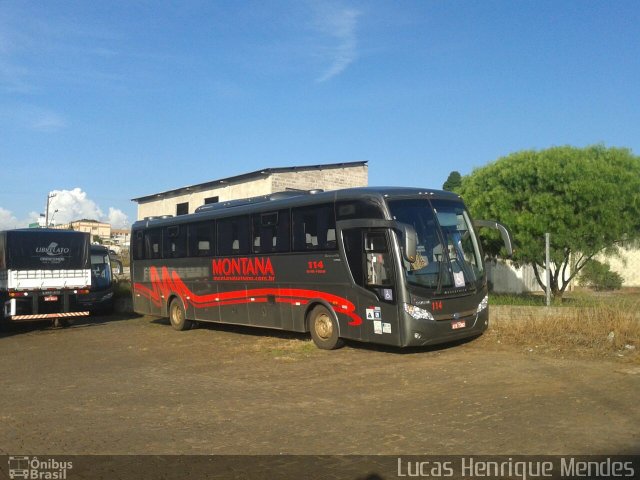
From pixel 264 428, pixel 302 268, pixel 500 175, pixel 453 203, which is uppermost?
pixel 500 175

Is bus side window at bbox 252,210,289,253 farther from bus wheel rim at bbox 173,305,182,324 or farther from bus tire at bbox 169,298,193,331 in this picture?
bus wheel rim at bbox 173,305,182,324

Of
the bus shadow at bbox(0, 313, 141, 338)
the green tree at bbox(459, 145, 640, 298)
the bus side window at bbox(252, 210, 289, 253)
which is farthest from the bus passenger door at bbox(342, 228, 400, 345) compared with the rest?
the bus shadow at bbox(0, 313, 141, 338)

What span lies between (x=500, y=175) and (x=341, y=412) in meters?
11.2

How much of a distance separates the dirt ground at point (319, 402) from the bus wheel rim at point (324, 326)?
1.55ft

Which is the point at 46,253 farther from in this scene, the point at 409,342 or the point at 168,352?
the point at 409,342

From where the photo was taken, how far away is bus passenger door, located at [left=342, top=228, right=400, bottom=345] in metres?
11.8

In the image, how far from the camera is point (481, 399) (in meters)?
8.55

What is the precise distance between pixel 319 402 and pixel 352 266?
422cm

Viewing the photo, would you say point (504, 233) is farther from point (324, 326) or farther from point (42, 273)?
point (42, 273)

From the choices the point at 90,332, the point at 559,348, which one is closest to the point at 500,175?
the point at 559,348

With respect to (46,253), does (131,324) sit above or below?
below

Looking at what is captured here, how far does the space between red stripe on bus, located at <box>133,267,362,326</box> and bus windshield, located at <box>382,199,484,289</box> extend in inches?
65.6

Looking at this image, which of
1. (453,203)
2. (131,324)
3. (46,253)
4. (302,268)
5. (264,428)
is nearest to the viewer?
(264,428)

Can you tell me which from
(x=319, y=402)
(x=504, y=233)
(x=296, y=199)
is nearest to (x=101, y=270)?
(x=296, y=199)
